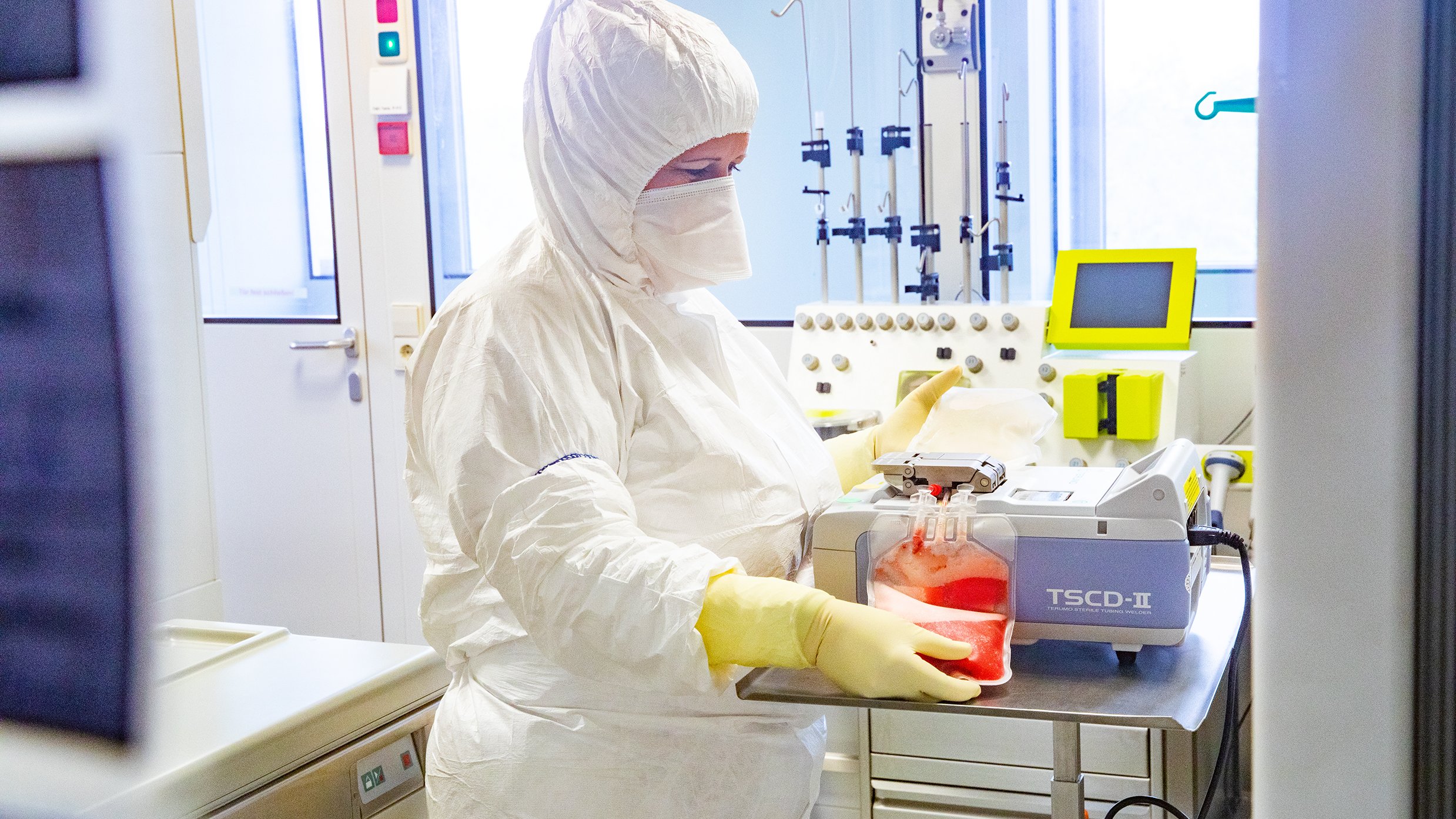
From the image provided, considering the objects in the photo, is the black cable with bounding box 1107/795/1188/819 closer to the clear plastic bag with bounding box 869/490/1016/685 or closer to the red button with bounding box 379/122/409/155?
the clear plastic bag with bounding box 869/490/1016/685

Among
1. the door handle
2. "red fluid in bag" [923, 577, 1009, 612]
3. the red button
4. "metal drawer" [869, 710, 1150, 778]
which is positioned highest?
the red button

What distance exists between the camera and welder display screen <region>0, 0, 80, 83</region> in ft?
0.72

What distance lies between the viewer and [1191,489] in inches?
44.8

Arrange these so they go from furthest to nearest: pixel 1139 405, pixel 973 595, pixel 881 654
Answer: pixel 1139 405
pixel 973 595
pixel 881 654

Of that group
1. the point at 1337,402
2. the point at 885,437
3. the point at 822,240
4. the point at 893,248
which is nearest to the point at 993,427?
the point at 885,437

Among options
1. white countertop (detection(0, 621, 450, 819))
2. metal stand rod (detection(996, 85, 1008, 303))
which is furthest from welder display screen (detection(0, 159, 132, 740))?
metal stand rod (detection(996, 85, 1008, 303))

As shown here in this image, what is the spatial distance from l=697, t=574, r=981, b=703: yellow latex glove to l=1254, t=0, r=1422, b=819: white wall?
0.63 m

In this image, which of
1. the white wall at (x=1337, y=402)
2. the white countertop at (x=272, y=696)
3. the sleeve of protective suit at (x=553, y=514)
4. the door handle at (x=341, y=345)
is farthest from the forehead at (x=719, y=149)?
the door handle at (x=341, y=345)

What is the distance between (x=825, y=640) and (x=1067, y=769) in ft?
1.50

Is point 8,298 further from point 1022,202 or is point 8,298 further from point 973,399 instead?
point 1022,202

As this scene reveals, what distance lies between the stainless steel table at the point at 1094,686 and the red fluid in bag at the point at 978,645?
0.02 m

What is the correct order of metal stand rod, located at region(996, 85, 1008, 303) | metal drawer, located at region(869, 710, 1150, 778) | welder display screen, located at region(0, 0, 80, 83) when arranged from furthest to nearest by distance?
metal stand rod, located at region(996, 85, 1008, 303), metal drawer, located at region(869, 710, 1150, 778), welder display screen, located at region(0, 0, 80, 83)

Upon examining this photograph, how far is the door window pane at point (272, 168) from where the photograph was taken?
131 inches

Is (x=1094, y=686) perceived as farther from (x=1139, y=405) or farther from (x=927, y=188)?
(x=927, y=188)
